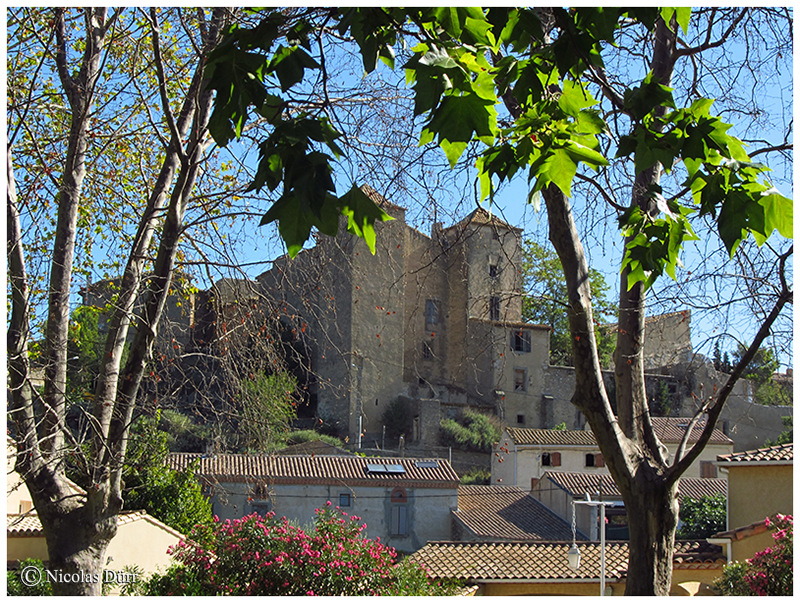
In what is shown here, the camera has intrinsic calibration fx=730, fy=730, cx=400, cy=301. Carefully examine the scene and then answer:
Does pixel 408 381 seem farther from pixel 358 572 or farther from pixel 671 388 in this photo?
pixel 358 572

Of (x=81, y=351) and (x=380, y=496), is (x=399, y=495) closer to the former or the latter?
(x=380, y=496)

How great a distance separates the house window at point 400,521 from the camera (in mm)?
22312

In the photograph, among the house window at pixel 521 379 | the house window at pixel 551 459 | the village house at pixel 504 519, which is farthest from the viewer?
the house window at pixel 521 379

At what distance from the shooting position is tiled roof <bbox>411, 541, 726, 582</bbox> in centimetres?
1346

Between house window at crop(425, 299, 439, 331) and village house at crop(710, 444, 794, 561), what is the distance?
88.3 feet

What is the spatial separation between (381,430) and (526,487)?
10.9m

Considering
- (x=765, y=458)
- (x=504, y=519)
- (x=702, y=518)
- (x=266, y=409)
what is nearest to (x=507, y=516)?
(x=504, y=519)

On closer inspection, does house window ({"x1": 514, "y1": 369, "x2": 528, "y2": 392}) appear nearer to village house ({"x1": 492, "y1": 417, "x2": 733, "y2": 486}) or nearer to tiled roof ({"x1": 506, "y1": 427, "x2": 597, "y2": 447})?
tiled roof ({"x1": 506, "y1": 427, "x2": 597, "y2": 447})

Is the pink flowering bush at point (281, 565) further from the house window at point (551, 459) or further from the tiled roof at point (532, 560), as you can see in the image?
the house window at point (551, 459)

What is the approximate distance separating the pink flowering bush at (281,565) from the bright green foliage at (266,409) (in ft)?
4.70

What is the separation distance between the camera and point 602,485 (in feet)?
72.4

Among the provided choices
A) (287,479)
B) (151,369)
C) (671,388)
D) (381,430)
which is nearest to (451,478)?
(287,479)

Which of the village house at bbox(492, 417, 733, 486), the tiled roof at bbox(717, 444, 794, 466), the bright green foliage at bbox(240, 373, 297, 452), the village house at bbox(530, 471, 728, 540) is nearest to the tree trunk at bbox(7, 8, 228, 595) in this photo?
the bright green foliage at bbox(240, 373, 297, 452)

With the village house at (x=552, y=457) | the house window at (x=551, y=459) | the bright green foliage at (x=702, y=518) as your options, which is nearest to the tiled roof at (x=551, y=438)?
the village house at (x=552, y=457)
